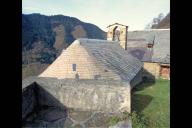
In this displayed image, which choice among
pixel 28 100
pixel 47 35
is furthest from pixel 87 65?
pixel 47 35

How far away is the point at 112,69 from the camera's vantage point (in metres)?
15.4

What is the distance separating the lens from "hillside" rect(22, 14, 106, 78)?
27.6m

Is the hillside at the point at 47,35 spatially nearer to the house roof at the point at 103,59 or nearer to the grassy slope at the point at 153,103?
the house roof at the point at 103,59

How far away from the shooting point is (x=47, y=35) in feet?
104

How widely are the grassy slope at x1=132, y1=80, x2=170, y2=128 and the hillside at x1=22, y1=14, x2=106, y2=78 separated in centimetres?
1239

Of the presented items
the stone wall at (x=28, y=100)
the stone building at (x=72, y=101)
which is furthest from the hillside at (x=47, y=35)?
the stone wall at (x=28, y=100)

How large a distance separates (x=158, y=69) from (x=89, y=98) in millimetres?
13552

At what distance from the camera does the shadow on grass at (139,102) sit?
12.0m

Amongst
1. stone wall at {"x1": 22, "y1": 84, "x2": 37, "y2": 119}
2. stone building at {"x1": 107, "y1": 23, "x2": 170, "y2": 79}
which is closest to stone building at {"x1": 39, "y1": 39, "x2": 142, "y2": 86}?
stone wall at {"x1": 22, "y1": 84, "x2": 37, "y2": 119}

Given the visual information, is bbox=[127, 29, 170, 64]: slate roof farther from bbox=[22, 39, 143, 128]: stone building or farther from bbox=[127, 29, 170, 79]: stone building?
bbox=[22, 39, 143, 128]: stone building

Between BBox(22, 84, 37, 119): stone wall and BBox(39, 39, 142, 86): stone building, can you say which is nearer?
BBox(22, 84, 37, 119): stone wall

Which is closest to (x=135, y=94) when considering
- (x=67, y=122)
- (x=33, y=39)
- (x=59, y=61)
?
(x=59, y=61)

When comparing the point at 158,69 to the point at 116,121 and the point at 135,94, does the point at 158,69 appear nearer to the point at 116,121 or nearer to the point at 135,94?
the point at 135,94

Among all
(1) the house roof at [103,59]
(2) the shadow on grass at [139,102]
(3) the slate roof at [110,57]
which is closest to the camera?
(2) the shadow on grass at [139,102]
